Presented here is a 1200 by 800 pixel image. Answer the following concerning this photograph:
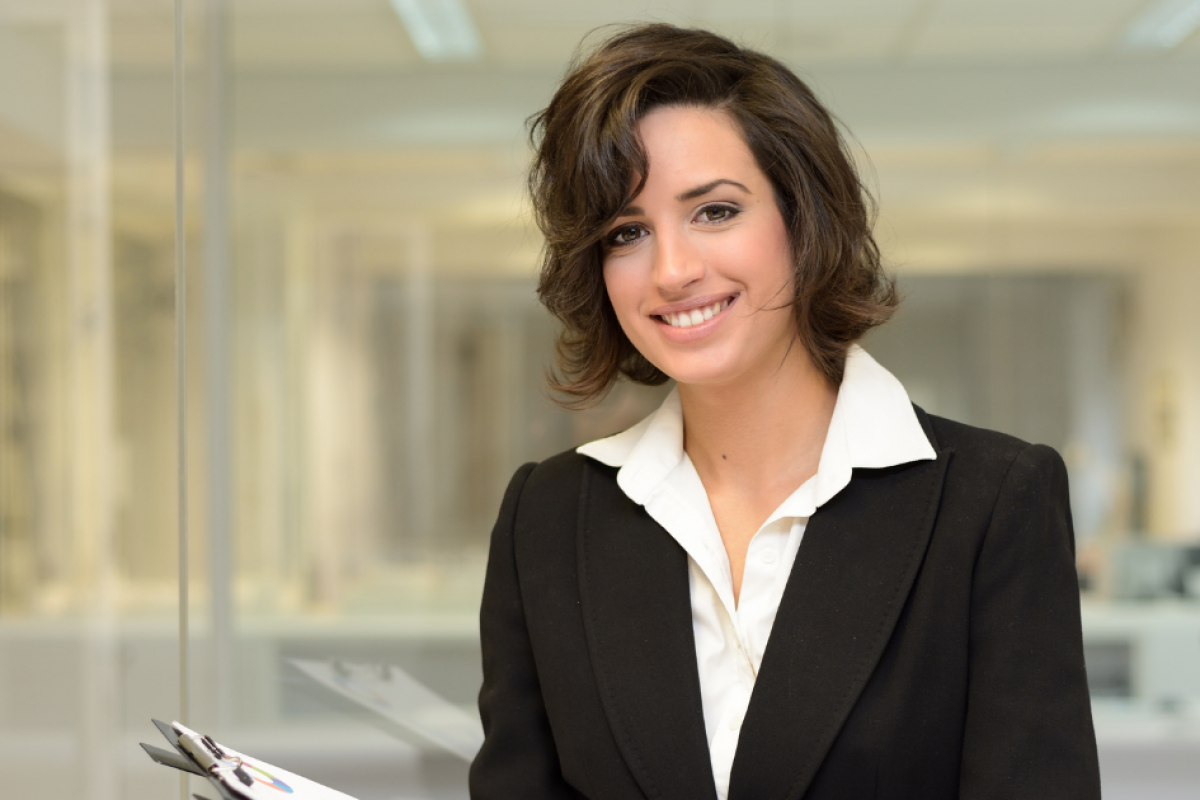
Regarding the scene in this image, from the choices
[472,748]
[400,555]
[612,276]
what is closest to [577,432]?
[400,555]

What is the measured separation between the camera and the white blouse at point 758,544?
133 centimetres

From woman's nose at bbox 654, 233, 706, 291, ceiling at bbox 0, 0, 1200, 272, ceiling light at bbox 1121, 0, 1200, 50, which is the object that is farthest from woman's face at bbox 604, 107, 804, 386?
ceiling light at bbox 1121, 0, 1200, 50

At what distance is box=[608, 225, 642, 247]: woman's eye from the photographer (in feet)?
4.57

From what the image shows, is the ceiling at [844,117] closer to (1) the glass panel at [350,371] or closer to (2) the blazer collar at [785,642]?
(1) the glass panel at [350,371]

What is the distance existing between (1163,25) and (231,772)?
2.38 m

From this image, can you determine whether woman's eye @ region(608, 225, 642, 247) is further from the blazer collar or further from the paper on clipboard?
the paper on clipboard

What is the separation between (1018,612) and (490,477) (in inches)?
65.0

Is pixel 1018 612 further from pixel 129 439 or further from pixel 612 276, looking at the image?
Result: pixel 129 439

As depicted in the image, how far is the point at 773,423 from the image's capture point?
143cm

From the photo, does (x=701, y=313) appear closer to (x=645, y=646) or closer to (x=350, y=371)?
(x=645, y=646)

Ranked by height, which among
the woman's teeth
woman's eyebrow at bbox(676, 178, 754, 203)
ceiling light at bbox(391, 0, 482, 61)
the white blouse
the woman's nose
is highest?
ceiling light at bbox(391, 0, 482, 61)

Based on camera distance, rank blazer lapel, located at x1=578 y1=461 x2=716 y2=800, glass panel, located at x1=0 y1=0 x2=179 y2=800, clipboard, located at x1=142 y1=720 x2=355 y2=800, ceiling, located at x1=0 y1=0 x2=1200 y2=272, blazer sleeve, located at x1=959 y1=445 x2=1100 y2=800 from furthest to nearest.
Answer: ceiling, located at x1=0 y1=0 x2=1200 y2=272, glass panel, located at x1=0 y1=0 x2=179 y2=800, blazer lapel, located at x1=578 y1=461 x2=716 y2=800, blazer sleeve, located at x1=959 y1=445 x2=1100 y2=800, clipboard, located at x1=142 y1=720 x2=355 y2=800

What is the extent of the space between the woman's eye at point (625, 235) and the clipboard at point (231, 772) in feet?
2.30

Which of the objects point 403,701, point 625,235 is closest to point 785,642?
point 625,235
